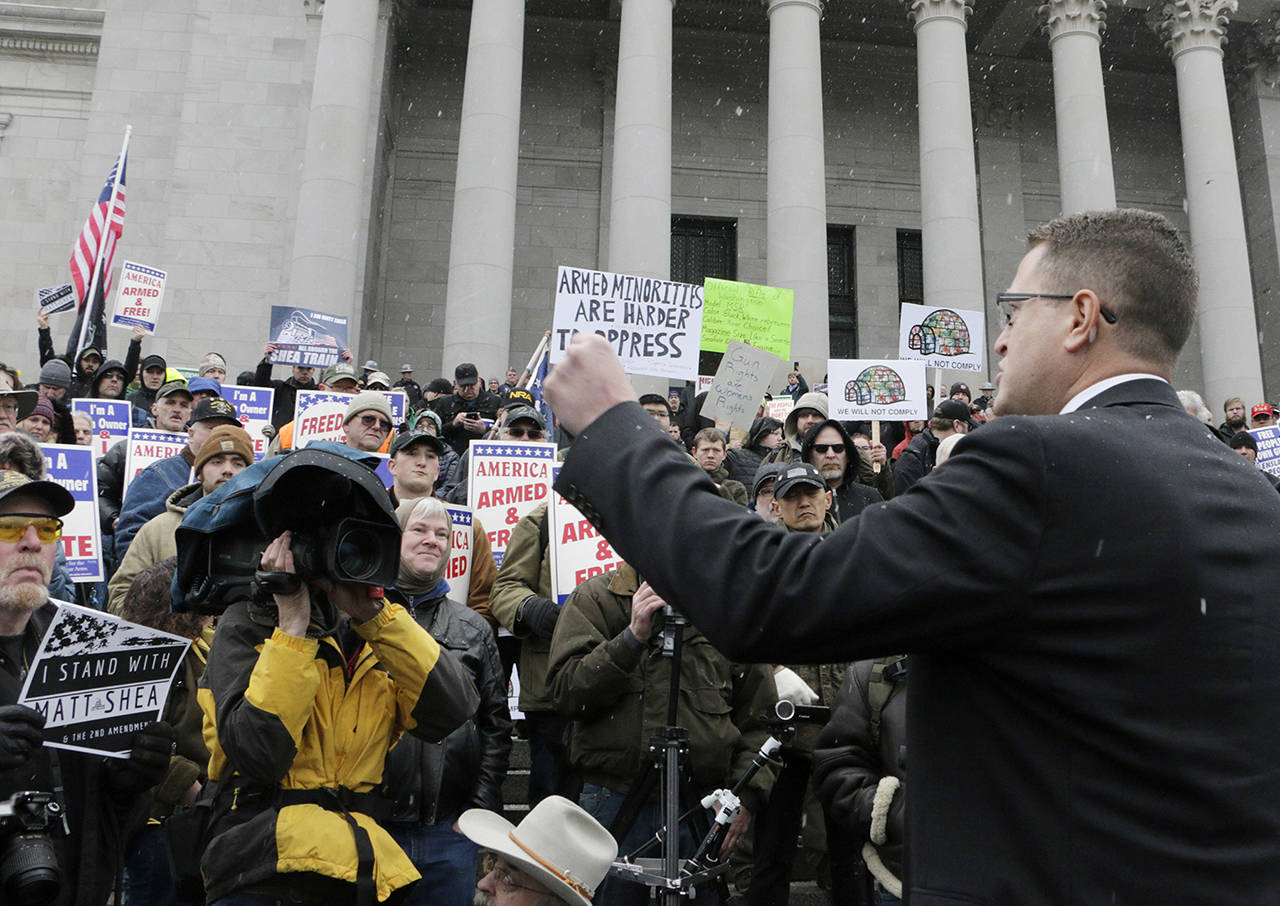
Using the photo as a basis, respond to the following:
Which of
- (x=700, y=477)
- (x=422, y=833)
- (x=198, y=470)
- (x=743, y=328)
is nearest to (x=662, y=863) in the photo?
(x=422, y=833)

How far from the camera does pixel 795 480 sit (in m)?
6.21

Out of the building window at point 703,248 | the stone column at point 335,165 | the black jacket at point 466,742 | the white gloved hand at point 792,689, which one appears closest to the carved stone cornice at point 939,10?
the building window at point 703,248

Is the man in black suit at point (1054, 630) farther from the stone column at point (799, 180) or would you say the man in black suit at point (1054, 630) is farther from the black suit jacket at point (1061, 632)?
the stone column at point (799, 180)

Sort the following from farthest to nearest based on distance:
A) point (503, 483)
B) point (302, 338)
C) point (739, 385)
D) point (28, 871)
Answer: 1. point (302, 338)
2. point (739, 385)
3. point (503, 483)
4. point (28, 871)

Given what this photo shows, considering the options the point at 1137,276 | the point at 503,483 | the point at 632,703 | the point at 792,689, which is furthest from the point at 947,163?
the point at 1137,276

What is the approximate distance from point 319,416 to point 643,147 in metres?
12.5

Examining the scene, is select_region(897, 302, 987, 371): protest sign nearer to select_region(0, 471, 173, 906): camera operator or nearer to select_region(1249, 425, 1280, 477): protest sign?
select_region(1249, 425, 1280, 477): protest sign

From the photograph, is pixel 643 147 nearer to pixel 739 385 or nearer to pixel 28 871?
pixel 739 385

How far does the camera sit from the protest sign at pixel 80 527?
289 inches

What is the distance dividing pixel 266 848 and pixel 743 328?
12.2 metres

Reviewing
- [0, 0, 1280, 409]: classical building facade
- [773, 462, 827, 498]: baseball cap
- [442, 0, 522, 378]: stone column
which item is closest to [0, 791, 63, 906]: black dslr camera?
[773, 462, 827, 498]: baseball cap

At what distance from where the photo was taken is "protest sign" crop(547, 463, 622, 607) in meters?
6.69

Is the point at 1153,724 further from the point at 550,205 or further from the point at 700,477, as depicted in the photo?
the point at 550,205

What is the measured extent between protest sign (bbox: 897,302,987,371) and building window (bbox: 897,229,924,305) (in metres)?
14.7
